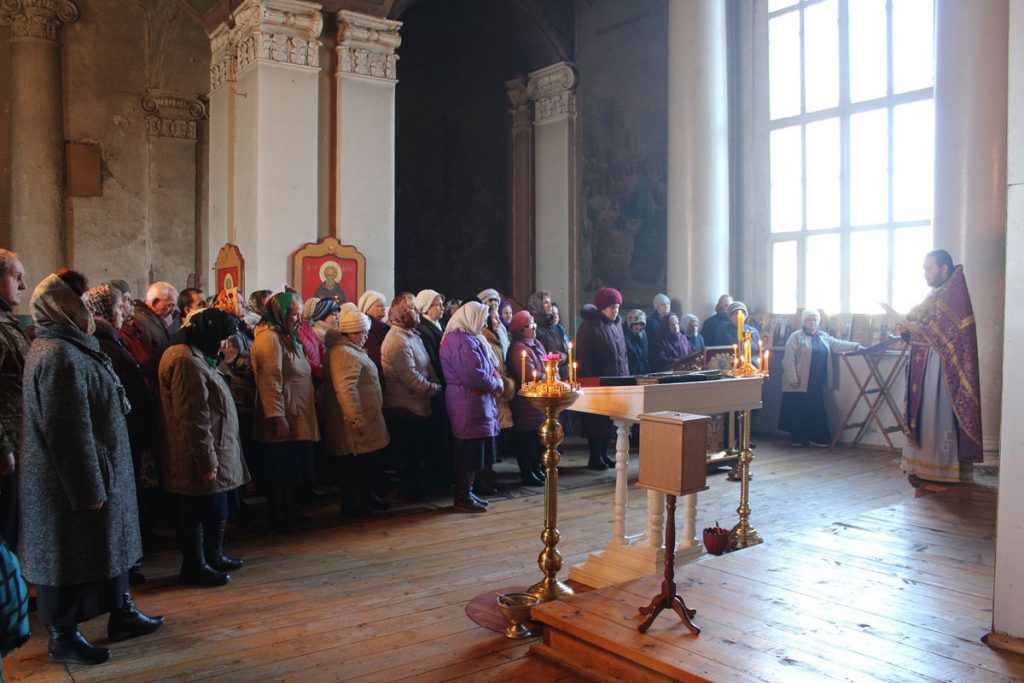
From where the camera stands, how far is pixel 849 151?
10.3 meters

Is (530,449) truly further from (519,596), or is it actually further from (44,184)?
(44,184)

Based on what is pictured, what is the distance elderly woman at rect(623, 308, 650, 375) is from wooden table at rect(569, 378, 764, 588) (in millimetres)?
4436

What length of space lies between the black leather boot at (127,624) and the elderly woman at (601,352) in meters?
5.03

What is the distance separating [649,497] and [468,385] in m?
2.26

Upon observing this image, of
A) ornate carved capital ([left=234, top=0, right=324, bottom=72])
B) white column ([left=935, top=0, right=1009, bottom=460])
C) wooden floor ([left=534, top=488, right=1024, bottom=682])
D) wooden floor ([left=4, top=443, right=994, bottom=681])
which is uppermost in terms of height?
ornate carved capital ([left=234, top=0, right=324, bottom=72])

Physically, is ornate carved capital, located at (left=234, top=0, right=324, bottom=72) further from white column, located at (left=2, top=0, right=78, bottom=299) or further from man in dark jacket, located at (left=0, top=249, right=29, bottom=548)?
man in dark jacket, located at (left=0, top=249, right=29, bottom=548)

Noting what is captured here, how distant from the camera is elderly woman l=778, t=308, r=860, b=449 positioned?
383 inches

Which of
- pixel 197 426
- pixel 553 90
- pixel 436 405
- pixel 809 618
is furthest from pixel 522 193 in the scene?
pixel 809 618

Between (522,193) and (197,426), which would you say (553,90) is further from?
(197,426)

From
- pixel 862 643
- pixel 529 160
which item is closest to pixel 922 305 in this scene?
pixel 862 643

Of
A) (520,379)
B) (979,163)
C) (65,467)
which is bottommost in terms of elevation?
(65,467)

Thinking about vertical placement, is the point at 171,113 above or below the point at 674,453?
above

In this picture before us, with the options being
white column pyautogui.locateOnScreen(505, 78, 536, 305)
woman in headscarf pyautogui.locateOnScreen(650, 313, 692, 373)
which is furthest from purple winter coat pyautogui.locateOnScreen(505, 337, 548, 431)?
white column pyautogui.locateOnScreen(505, 78, 536, 305)

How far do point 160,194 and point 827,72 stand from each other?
9820mm
